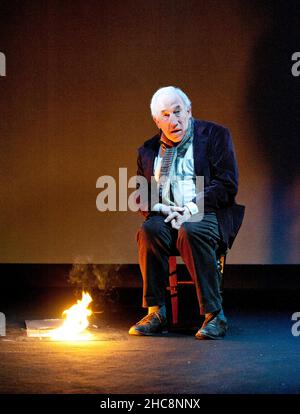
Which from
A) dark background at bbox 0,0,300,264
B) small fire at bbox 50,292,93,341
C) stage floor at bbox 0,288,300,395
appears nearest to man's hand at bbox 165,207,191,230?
stage floor at bbox 0,288,300,395

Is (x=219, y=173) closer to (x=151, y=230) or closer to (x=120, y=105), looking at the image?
(x=151, y=230)

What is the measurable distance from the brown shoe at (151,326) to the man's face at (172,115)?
0.89 m

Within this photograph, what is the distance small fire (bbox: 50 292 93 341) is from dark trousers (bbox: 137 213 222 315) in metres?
0.35

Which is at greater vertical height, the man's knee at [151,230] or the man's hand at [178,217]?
the man's hand at [178,217]

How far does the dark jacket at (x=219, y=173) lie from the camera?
390cm

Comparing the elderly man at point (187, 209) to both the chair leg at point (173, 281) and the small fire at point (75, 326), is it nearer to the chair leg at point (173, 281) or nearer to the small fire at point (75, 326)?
the chair leg at point (173, 281)

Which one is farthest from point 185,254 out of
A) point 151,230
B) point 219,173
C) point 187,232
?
point 219,173

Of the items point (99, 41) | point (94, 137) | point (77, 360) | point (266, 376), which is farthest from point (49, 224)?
Result: point (266, 376)

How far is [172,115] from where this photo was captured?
394 cm

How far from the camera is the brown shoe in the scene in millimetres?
3813

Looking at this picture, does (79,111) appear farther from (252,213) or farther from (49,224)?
(252,213)

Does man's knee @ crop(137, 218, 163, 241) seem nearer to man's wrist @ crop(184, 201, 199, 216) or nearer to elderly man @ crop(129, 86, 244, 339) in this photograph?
elderly man @ crop(129, 86, 244, 339)

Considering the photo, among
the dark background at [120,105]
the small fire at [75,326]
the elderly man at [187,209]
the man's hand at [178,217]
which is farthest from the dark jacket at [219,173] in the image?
the dark background at [120,105]

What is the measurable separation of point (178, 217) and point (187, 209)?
0.19 ft
